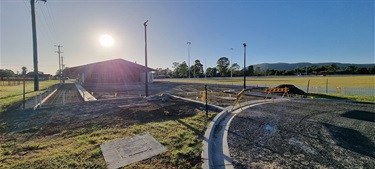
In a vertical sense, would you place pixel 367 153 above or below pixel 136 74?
below

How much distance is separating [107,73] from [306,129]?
33143mm

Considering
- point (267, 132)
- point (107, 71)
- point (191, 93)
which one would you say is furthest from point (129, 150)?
point (107, 71)

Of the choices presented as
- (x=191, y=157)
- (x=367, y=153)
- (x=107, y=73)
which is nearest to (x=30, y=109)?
(x=191, y=157)

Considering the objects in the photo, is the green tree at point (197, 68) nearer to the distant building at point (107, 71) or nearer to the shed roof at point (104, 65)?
the distant building at point (107, 71)

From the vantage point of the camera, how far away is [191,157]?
3.29 m

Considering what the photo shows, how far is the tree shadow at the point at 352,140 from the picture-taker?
12.2 feet

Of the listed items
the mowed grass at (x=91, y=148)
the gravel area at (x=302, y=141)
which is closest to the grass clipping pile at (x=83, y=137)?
the mowed grass at (x=91, y=148)

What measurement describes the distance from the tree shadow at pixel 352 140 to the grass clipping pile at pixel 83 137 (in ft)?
11.4

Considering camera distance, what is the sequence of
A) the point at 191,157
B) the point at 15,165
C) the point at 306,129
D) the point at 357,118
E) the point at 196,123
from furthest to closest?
the point at 357,118, the point at 196,123, the point at 306,129, the point at 191,157, the point at 15,165

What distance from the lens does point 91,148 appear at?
3.65m

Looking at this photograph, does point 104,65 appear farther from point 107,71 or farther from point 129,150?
point 129,150

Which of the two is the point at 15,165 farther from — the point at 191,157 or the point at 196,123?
the point at 196,123

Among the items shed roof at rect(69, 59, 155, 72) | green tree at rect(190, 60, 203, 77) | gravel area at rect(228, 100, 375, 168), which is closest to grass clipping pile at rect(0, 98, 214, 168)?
gravel area at rect(228, 100, 375, 168)

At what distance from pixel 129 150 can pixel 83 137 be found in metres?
1.65
